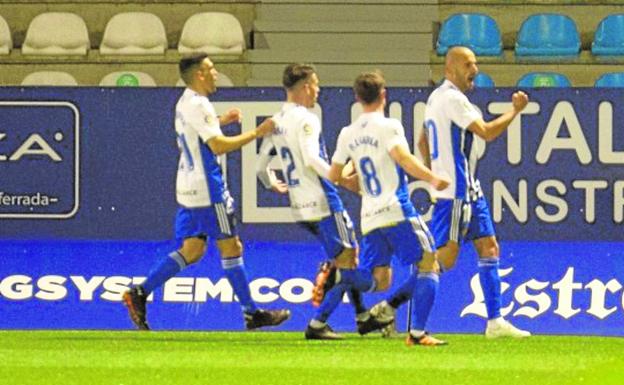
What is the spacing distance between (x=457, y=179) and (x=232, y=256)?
1.58m

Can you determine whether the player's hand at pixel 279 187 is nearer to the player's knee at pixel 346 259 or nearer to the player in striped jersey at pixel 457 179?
the player's knee at pixel 346 259

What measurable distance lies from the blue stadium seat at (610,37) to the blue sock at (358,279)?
23.2 ft

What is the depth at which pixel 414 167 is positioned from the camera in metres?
10.6

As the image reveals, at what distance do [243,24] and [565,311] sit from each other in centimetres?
688

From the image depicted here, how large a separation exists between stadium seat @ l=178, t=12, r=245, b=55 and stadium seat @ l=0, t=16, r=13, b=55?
1737 millimetres

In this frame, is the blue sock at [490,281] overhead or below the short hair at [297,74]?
below

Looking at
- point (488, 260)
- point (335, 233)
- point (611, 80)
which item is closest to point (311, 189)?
point (335, 233)

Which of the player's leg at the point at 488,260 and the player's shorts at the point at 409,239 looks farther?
the player's leg at the point at 488,260

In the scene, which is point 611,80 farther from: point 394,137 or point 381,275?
point 394,137

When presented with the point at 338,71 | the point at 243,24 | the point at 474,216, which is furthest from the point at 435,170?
the point at 243,24

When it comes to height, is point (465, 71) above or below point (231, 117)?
above

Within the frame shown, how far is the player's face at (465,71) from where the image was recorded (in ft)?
38.4

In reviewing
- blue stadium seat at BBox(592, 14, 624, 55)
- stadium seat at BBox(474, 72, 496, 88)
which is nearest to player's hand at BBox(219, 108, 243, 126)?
stadium seat at BBox(474, 72, 496, 88)

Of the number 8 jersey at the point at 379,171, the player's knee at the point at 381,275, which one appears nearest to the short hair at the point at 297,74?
the number 8 jersey at the point at 379,171
